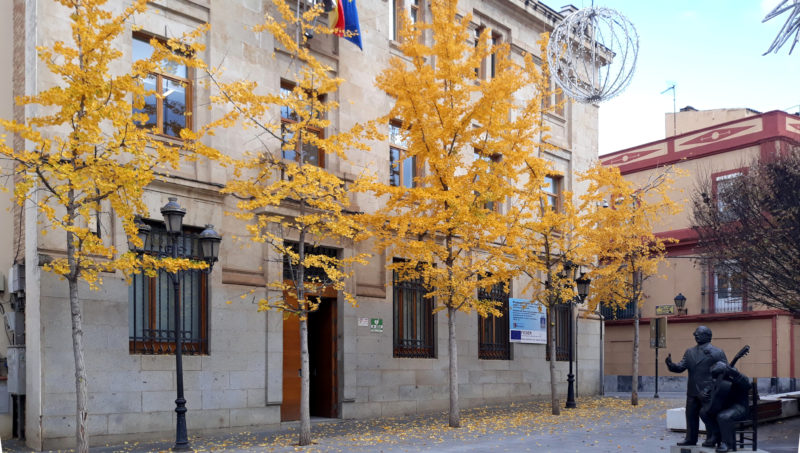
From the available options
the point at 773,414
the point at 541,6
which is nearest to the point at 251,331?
the point at 773,414

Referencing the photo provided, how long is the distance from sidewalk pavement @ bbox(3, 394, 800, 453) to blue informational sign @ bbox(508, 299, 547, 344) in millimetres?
4072

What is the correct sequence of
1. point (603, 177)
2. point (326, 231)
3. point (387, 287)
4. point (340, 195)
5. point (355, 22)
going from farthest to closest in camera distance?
point (603, 177), point (387, 287), point (355, 22), point (326, 231), point (340, 195)

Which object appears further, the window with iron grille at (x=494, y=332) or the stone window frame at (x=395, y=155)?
the window with iron grille at (x=494, y=332)

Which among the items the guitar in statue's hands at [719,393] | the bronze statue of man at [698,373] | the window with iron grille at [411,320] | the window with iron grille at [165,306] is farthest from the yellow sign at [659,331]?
the guitar in statue's hands at [719,393]

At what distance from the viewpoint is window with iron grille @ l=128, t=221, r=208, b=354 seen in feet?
48.8

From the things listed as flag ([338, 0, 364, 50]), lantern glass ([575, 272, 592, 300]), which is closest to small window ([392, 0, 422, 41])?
flag ([338, 0, 364, 50])

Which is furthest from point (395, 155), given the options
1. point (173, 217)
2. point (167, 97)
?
point (173, 217)

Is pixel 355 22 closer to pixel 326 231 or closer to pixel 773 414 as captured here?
pixel 326 231

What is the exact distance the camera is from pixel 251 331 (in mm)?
16594

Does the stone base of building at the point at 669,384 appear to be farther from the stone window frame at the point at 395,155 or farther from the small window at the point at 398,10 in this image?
the small window at the point at 398,10

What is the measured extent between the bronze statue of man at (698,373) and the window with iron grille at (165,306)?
8847mm

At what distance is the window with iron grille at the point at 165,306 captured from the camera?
14.9 m

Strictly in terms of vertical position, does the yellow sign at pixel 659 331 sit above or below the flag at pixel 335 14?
below

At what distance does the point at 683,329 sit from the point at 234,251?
68.4ft
